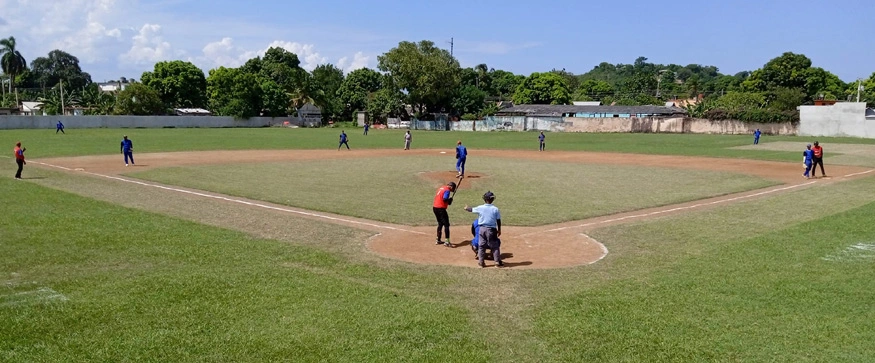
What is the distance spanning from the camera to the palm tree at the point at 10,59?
125819mm

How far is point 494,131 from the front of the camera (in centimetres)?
9269

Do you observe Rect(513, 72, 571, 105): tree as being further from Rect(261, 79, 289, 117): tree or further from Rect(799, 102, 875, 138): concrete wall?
Rect(799, 102, 875, 138): concrete wall

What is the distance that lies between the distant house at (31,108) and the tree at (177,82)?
1817 centimetres

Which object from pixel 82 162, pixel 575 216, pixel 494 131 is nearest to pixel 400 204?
pixel 575 216

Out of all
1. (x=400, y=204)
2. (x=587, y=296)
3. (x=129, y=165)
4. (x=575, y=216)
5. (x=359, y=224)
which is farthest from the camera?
(x=129, y=165)

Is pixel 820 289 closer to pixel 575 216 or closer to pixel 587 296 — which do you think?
pixel 587 296

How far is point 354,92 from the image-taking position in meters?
115

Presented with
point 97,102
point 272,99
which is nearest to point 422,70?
point 272,99

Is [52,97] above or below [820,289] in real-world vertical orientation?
above

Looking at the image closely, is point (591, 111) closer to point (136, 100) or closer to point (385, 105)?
point (385, 105)

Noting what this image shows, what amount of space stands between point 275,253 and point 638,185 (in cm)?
1914

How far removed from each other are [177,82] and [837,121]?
94.4 metres

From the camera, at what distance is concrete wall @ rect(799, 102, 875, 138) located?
224 ft

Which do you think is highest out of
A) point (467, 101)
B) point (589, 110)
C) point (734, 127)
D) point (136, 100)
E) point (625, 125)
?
point (467, 101)
